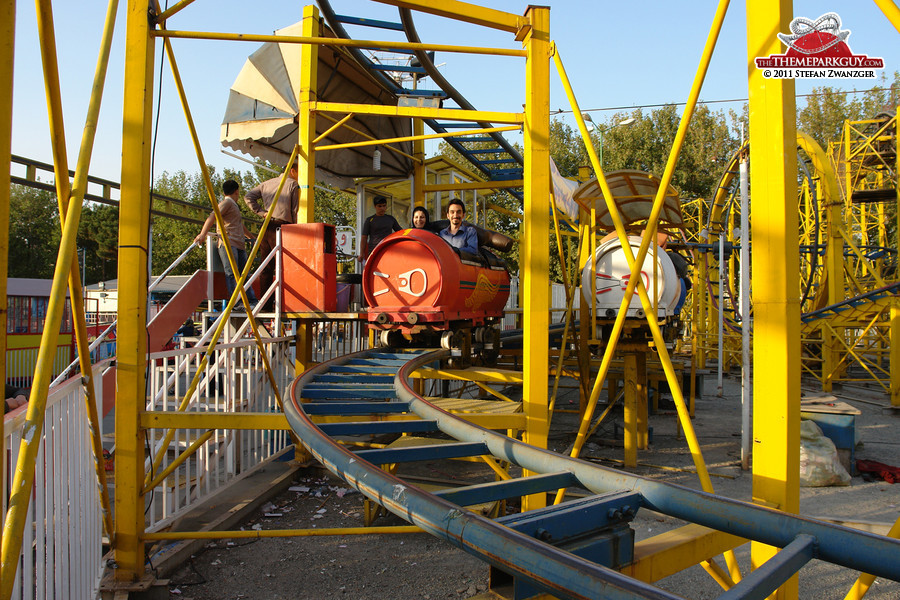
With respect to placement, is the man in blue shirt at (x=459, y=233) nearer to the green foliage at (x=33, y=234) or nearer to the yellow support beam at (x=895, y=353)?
the yellow support beam at (x=895, y=353)

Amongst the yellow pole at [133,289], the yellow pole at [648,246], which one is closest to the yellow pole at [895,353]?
the yellow pole at [648,246]

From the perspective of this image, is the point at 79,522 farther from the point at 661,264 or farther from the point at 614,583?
the point at 661,264

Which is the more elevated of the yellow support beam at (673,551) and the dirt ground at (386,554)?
the yellow support beam at (673,551)

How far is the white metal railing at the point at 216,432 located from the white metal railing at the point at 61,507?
2.28ft

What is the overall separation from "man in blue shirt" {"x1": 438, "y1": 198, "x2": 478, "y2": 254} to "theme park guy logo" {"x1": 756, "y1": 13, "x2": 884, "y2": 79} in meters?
4.21

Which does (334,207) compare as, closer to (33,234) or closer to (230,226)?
(33,234)

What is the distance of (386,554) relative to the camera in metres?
4.92

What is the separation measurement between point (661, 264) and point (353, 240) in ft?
25.7

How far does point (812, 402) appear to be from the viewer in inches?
314

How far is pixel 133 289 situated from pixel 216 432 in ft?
6.55

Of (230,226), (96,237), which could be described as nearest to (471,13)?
(230,226)

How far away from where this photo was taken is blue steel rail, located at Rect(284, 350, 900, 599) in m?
Result: 1.65

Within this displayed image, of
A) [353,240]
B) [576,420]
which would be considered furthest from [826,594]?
[353,240]

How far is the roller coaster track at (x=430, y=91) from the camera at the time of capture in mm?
6586
